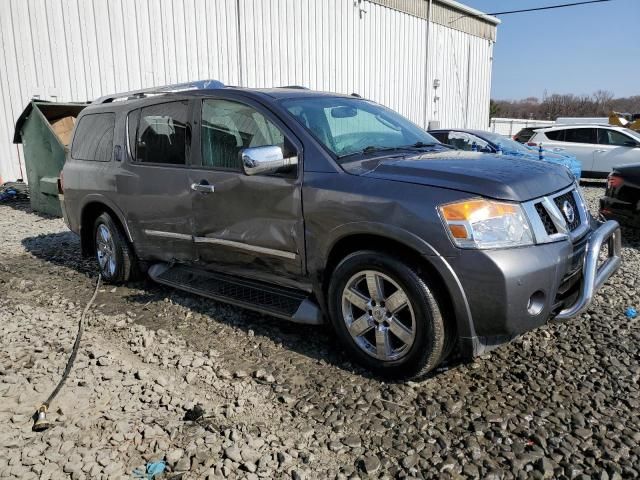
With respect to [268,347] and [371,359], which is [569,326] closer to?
[371,359]

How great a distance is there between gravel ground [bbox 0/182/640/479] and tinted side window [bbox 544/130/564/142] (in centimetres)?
1073

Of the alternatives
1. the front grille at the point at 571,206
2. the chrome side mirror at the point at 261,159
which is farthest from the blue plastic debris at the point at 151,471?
the front grille at the point at 571,206

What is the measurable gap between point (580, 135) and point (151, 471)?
14.3 m

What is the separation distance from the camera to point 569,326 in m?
3.87

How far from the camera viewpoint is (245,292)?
12.8 feet

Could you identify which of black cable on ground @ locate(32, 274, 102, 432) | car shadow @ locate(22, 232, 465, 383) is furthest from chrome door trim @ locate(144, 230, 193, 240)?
black cable on ground @ locate(32, 274, 102, 432)

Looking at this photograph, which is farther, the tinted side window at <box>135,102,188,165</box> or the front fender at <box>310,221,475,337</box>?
the tinted side window at <box>135,102,188,165</box>

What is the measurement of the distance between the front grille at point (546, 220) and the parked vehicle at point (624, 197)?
4.02 metres

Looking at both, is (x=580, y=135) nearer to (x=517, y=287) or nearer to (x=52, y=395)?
(x=517, y=287)

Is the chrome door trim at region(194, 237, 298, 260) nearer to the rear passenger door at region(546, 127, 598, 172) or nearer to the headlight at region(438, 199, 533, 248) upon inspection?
the headlight at region(438, 199, 533, 248)

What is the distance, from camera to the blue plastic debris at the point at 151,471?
2.35 meters

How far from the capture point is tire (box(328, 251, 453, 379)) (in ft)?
9.40

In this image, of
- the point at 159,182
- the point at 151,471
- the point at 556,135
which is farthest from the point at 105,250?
the point at 556,135

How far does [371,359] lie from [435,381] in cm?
41
